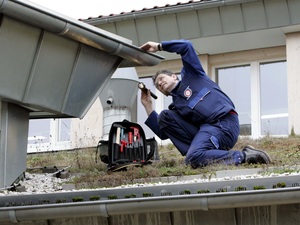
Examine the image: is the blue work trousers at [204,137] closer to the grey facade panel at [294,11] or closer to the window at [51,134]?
the grey facade panel at [294,11]

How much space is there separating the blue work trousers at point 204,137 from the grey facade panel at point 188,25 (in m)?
8.00

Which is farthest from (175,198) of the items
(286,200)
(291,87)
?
(291,87)

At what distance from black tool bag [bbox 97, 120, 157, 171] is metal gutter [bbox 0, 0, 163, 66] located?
0.94 metres

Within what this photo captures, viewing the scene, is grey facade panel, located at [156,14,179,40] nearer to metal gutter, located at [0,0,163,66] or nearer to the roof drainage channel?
metal gutter, located at [0,0,163,66]

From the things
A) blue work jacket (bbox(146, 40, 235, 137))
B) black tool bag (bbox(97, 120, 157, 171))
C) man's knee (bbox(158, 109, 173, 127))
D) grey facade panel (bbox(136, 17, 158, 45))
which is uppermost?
grey facade panel (bbox(136, 17, 158, 45))

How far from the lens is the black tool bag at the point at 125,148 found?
9.86 meters

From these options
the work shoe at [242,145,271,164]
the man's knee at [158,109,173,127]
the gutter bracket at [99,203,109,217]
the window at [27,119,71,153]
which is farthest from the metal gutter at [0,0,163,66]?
the window at [27,119,71,153]

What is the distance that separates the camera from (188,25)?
1784cm

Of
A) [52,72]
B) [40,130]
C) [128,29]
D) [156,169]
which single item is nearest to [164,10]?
[128,29]

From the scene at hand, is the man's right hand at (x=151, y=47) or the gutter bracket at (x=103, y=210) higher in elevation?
the man's right hand at (x=151, y=47)

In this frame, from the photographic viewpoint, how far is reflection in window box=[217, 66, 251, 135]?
736 inches

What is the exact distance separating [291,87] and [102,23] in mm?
4967

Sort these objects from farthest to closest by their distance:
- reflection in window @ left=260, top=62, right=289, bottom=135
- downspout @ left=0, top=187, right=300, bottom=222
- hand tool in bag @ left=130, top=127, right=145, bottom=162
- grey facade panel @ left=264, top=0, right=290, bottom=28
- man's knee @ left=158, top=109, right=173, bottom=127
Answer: reflection in window @ left=260, top=62, right=289, bottom=135
grey facade panel @ left=264, top=0, right=290, bottom=28
hand tool in bag @ left=130, top=127, right=145, bottom=162
man's knee @ left=158, top=109, right=173, bottom=127
downspout @ left=0, top=187, right=300, bottom=222

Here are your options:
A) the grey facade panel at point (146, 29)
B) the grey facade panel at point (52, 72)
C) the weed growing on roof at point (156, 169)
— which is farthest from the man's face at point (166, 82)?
the grey facade panel at point (146, 29)
